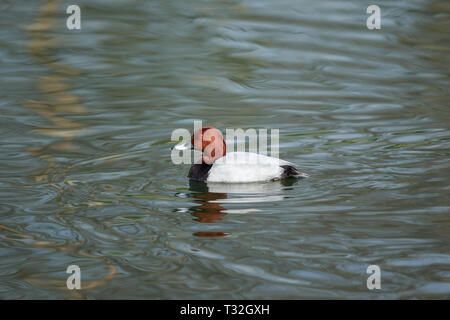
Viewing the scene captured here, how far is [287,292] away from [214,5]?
10590 mm

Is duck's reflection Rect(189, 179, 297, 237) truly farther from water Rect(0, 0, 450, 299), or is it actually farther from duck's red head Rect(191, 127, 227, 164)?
duck's red head Rect(191, 127, 227, 164)

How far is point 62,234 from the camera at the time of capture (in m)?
6.38

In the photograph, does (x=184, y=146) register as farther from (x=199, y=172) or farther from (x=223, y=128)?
(x=223, y=128)

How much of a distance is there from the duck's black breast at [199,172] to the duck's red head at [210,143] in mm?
94

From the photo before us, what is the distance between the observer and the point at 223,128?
9617 mm

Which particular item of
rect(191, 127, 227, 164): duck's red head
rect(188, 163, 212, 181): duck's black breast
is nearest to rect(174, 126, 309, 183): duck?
rect(188, 163, 212, 181): duck's black breast

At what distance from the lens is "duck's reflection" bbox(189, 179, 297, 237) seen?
22.2 ft

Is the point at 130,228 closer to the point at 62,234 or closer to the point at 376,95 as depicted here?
the point at 62,234

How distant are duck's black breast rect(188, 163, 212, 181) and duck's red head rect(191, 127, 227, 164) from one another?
3.7 inches

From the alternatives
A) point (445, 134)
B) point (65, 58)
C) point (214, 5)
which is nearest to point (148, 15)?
point (214, 5)

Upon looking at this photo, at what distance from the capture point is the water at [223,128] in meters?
5.59

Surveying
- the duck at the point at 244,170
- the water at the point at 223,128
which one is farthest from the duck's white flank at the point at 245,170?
the water at the point at 223,128

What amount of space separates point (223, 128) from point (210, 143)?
169 centimetres

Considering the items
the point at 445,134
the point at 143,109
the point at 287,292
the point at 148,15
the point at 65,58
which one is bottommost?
the point at 287,292
